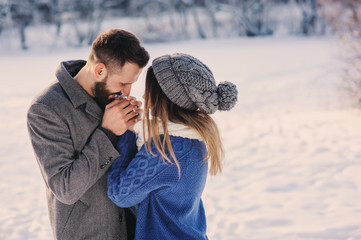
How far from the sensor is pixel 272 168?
15.8 feet

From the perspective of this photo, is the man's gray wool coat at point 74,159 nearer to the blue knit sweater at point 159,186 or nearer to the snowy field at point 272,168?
the blue knit sweater at point 159,186

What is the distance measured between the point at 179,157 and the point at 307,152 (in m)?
4.09

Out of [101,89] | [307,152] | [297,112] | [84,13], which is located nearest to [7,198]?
[101,89]

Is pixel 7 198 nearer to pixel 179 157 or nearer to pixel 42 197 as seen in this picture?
pixel 42 197

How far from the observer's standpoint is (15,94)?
9516 millimetres

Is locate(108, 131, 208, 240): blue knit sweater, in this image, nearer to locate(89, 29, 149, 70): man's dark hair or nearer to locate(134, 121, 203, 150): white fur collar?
locate(134, 121, 203, 150): white fur collar

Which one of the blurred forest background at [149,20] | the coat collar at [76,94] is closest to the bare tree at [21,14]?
the blurred forest background at [149,20]

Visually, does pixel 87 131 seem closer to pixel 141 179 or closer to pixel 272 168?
pixel 141 179

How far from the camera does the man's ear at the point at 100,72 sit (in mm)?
1701

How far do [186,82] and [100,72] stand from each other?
46 centimetres

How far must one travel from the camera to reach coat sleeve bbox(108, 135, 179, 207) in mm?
1494

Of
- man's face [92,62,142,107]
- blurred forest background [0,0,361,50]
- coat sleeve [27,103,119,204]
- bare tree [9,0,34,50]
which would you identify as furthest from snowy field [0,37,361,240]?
blurred forest background [0,0,361,50]

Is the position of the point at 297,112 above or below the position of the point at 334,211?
below

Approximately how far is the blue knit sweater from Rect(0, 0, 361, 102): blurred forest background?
18.5 meters
